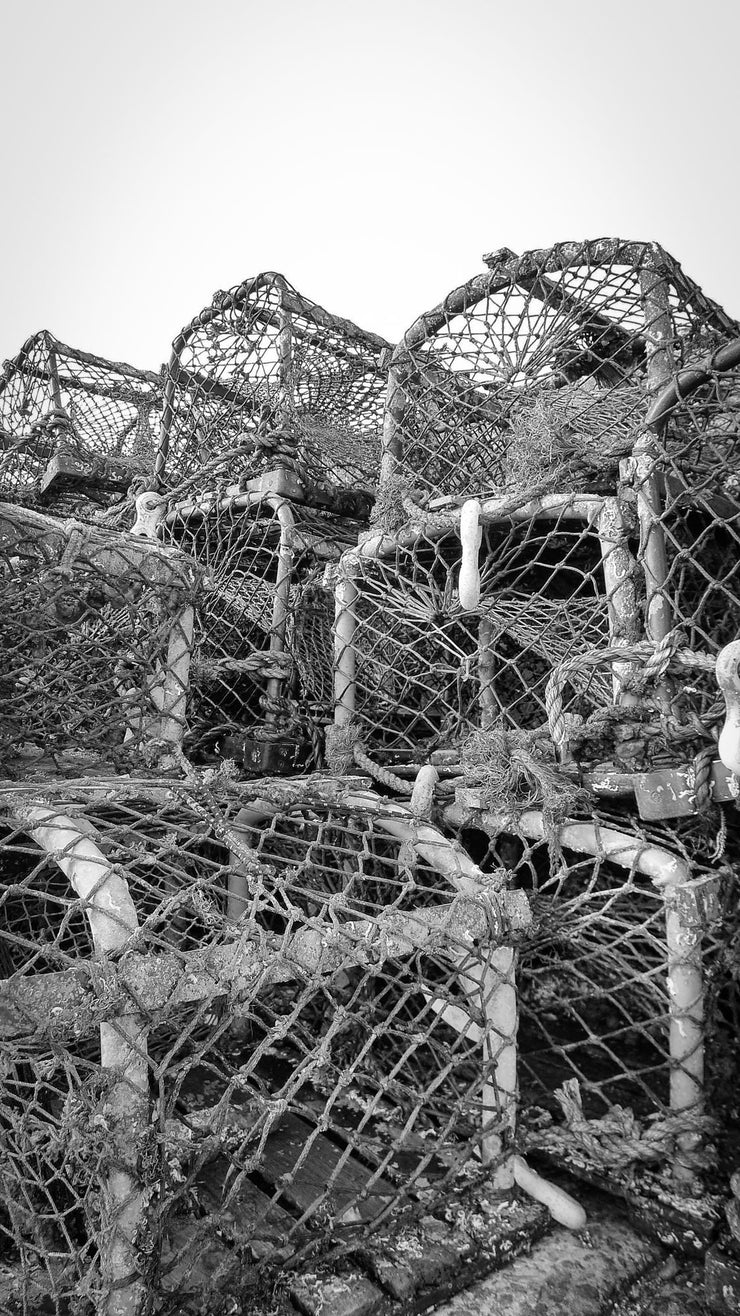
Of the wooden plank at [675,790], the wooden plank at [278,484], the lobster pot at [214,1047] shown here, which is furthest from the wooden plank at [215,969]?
the wooden plank at [278,484]

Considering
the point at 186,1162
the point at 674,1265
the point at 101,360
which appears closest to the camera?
the point at 674,1265

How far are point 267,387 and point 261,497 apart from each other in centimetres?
45

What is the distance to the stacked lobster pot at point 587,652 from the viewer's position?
176cm

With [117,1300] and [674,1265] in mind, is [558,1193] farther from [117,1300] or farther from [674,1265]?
[117,1300]

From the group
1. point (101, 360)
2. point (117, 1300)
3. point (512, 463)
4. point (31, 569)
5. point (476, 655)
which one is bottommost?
point (117, 1300)

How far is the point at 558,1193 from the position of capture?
1.67 meters

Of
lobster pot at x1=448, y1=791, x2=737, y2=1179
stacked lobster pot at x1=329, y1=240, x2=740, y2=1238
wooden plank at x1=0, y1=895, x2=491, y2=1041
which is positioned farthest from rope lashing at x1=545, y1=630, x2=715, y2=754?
wooden plank at x1=0, y1=895, x2=491, y2=1041

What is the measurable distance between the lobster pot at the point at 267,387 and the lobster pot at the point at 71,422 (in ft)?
2.54

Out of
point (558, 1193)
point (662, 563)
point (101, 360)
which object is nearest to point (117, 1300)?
point (558, 1193)

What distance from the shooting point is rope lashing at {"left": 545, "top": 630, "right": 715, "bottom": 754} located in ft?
5.82

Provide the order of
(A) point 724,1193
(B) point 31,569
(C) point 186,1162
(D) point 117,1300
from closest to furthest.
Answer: (D) point 117,1300, (A) point 724,1193, (C) point 186,1162, (B) point 31,569

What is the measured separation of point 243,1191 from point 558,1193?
67 cm

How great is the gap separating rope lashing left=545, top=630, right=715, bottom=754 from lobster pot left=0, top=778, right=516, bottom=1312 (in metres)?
0.39

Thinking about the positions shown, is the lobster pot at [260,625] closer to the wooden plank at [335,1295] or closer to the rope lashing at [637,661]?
the rope lashing at [637,661]
